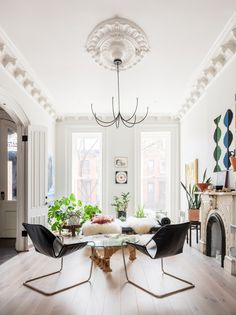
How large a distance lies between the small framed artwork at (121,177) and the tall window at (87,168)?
0.55 metres

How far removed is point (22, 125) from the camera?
17.4ft

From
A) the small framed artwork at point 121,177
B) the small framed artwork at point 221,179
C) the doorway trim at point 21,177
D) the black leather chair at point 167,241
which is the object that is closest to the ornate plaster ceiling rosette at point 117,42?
the doorway trim at point 21,177

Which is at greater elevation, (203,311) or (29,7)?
(29,7)

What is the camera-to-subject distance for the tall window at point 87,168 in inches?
326

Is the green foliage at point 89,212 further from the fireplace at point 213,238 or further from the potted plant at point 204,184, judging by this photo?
the fireplace at point 213,238

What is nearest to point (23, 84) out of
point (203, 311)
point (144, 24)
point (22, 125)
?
point (22, 125)

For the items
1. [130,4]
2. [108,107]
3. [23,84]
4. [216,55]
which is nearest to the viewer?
[130,4]

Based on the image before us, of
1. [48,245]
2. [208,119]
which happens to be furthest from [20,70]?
[208,119]

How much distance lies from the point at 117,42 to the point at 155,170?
4935mm

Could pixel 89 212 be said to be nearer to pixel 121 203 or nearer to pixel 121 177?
pixel 121 203

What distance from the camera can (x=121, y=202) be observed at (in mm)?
7848

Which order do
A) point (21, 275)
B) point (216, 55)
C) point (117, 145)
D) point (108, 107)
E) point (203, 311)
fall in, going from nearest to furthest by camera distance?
1. point (203, 311)
2. point (21, 275)
3. point (216, 55)
4. point (108, 107)
5. point (117, 145)

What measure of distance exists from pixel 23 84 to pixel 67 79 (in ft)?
2.54

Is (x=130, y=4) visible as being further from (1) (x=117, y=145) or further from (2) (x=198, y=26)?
(1) (x=117, y=145)
